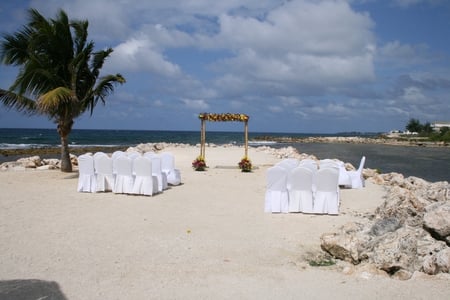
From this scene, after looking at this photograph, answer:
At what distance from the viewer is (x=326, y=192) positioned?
828cm

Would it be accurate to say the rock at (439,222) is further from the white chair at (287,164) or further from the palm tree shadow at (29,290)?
the palm tree shadow at (29,290)

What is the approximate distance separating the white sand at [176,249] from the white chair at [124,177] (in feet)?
0.88

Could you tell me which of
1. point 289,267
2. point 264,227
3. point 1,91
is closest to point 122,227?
point 264,227

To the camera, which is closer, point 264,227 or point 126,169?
point 264,227

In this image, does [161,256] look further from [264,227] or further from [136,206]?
[136,206]

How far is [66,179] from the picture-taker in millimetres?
12766

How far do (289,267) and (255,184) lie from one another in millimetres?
7439

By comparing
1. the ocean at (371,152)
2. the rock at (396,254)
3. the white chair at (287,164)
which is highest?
the white chair at (287,164)

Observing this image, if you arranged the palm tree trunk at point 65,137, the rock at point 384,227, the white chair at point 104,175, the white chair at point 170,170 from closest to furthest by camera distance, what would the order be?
the rock at point 384,227, the white chair at point 104,175, the white chair at point 170,170, the palm tree trunk at point 65,137

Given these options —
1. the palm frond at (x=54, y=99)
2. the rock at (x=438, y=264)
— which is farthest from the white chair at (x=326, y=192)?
the palm frond at (x=54, y=99)

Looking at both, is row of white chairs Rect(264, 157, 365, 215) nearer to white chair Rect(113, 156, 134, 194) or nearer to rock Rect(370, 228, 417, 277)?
rock Rect(370, 228, 417, 277)

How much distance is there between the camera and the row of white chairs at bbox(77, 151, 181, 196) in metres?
9.89

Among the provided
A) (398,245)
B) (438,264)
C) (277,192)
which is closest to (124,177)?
(277,192)

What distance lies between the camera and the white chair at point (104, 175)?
406 inches
